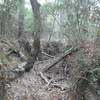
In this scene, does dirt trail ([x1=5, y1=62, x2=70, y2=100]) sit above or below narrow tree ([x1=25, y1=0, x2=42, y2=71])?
below

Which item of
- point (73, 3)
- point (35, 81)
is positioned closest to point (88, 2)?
point (73, 3)

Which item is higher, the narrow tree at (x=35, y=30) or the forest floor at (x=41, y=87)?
the narrow tree at (x=35, y=30)

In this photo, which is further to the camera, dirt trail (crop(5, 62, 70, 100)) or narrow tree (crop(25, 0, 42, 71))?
narrow tree (crop(25, 0, 42, 71))

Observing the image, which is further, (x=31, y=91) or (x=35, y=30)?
(x=35, y=30)

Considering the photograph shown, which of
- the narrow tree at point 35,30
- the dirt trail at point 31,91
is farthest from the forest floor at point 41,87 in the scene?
the narrow tree at point 35,30

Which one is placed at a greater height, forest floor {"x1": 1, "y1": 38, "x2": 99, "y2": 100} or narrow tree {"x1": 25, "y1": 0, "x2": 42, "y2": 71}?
narrow tree {"x1": 25, "y1": 0, "x2": 42, "y2": 71}

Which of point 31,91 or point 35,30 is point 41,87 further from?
point 35,30

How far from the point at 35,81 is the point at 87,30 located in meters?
4.27

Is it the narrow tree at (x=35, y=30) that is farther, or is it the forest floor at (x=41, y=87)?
the narrow tree at (x=35, y=30)

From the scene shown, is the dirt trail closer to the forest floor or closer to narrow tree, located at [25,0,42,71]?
the forest floor

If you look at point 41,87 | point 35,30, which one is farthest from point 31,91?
point 35,30

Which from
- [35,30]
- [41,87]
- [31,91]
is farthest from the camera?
[41,87]

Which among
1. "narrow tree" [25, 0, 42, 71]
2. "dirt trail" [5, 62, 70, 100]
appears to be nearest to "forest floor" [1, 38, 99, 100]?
"dirt trail" [5, 62, 70, 100]

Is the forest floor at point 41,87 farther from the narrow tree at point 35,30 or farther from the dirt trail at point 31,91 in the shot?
the narrow tree at point 35,30
